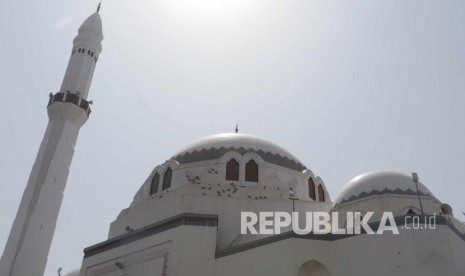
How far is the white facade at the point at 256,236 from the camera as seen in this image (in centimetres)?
1382

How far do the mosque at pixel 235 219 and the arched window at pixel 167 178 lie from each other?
2.6 inches

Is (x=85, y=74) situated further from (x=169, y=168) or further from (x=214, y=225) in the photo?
(x=214, y=225)

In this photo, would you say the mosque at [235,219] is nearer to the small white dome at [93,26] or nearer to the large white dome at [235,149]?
the large white dome at [235,149]

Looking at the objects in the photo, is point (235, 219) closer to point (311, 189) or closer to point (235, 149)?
point (235, 149)

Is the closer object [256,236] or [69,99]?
[256,236]

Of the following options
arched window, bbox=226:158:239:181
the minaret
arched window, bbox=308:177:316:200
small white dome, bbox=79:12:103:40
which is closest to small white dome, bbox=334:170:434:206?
arched window, bbox=308:177:316:200

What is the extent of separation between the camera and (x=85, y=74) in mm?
28719

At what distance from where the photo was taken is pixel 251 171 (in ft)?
68.8

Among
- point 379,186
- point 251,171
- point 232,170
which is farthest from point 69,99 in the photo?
point 379,186

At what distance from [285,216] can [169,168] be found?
640cm

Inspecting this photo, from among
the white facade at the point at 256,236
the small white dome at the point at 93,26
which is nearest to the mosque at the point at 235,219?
the white facade at the point at 256,236

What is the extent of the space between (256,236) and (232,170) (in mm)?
4229

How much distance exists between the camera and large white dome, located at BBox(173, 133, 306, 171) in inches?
862

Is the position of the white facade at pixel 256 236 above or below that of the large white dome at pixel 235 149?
below
